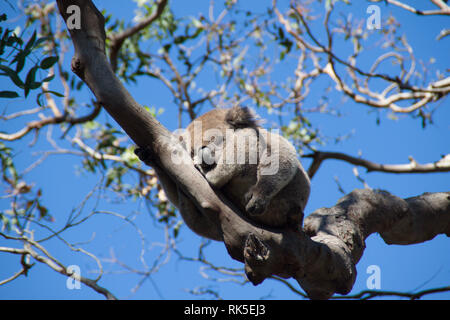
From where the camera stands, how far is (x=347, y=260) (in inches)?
112

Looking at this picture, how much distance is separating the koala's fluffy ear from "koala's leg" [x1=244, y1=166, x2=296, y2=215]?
62 centimetres

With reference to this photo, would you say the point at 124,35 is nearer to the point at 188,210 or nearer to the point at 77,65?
the point at 188,210

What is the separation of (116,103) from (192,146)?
1240mm

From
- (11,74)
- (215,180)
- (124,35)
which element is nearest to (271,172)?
(215,180)

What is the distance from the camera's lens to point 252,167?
3.11m

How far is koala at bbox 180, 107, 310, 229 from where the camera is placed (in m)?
2.89

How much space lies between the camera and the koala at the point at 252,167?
2.89 meters

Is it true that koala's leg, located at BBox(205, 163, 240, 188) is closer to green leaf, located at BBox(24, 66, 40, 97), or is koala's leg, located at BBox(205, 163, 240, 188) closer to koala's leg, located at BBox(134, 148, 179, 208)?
koala's leg, located at BBox(134, 148, 179, 208)

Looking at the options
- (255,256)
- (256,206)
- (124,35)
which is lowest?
(255,256)

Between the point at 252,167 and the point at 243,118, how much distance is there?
1.93 ft

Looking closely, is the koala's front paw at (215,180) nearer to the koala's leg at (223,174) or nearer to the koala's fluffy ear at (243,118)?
the koala's leg at (223,174)

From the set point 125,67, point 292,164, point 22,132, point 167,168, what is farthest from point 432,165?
point 22,132

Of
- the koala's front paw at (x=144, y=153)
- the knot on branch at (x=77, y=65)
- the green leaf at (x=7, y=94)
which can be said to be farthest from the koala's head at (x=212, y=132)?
the green leaf at (x=7, y=94)

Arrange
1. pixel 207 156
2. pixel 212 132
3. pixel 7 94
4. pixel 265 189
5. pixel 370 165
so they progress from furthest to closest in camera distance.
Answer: pixel 370 165
pixel 212 132
pixel 207 156
pixel 265 189
pixel 7 94
